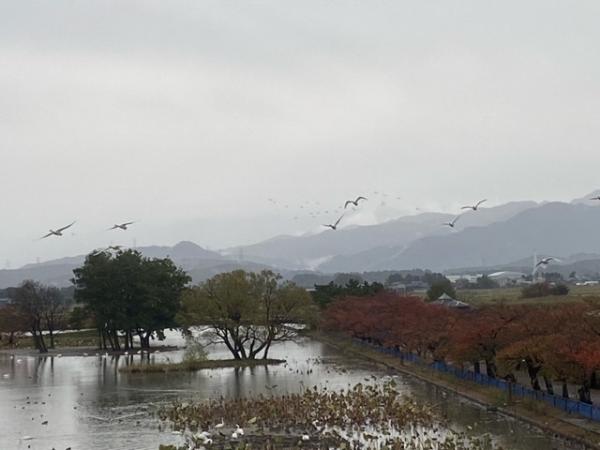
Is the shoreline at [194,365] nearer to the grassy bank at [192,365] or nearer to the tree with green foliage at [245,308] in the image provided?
the grassy bank at [192,365]

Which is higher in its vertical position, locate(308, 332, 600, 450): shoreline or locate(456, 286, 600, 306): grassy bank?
locate(456, 286, 600, 306): grassy bank

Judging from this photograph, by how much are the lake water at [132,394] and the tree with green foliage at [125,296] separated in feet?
18.0

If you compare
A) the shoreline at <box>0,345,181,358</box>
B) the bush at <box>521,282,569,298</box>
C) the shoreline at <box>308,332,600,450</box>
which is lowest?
the shoreline at <box>308,332,600,450</box>

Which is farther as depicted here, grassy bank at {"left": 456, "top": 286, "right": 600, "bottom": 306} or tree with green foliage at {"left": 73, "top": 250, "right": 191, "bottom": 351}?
grassy bank at {"left": 456, "top": 286, "right": 600, "bottom": 306}

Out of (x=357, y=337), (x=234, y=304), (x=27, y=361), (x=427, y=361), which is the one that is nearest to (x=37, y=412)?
(x=234, y=304)

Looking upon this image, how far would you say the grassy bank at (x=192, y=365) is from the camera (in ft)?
176

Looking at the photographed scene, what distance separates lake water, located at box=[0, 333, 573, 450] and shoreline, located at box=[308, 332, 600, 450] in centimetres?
53

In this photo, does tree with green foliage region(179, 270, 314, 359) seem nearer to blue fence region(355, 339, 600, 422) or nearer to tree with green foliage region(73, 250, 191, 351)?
blue fence region(355, 339, 600, 422)

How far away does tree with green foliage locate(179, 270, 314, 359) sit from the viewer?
57.1 metres

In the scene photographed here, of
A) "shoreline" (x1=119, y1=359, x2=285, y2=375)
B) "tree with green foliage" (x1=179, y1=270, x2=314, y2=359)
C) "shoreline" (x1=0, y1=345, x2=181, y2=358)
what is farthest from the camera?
"shoreline" (x1=0, y1=345, x2=181, y2=358)

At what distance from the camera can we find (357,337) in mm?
70625

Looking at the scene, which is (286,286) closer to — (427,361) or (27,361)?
(427,361)

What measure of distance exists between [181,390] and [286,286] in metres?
18.9

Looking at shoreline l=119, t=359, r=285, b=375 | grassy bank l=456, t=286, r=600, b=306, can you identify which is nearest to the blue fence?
shoreline l=119, t=359, r=285, b=375
